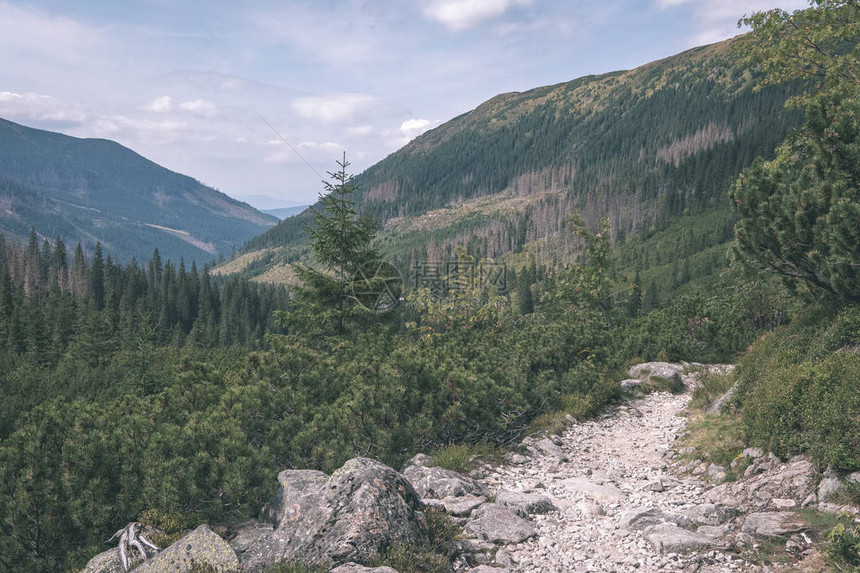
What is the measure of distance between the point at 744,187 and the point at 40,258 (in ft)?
544

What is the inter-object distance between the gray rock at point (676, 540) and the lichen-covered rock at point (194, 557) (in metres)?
5.81

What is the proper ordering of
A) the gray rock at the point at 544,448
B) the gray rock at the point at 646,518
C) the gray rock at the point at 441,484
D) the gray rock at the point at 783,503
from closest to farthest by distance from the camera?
the gray rock at the point at 783,503 < the gray rock at the point at 646,518 < the gray rock at the point at 441,484 < the gray rock at the point at 544,448

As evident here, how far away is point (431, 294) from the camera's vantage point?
2419 centimetres

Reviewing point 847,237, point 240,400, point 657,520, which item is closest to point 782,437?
point 657,520

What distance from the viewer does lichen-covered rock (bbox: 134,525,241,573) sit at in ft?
20.0

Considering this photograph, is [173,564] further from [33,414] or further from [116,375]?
[116,375]

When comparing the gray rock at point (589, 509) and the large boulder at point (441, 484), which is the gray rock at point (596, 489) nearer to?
the gray rock at point (589, 509)

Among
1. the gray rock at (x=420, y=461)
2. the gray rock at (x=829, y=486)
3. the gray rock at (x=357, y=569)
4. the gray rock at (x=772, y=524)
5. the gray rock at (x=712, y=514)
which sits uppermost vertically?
the gray rock at (x=829, y=486)

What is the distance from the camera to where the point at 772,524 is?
6.87 meters

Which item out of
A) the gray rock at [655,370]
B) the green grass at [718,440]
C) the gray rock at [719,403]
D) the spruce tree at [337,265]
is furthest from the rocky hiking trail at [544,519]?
the spruce tree at [337,265]

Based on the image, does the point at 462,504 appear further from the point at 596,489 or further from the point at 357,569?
the point at 357,569

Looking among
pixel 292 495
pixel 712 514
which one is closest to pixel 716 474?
pixel 712 514

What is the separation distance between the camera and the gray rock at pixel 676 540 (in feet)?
22.6

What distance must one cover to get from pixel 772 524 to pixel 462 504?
4691 mm
